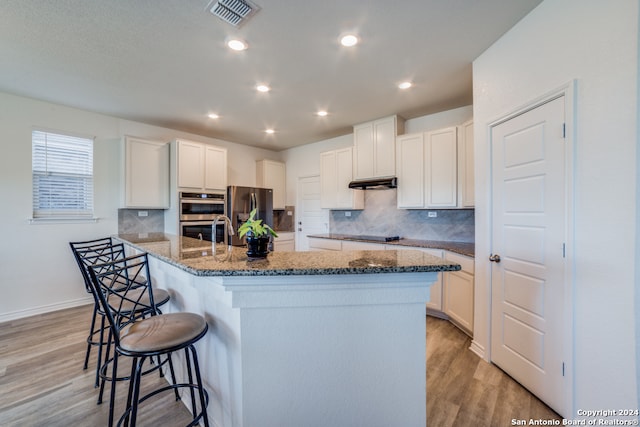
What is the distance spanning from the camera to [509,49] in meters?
2.03

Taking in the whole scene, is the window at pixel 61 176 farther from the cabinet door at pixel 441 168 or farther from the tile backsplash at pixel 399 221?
the cabinet door at pixel 441 168

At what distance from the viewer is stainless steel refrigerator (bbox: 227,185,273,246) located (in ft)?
14.9

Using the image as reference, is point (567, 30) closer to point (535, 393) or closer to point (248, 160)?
point (535, 393)

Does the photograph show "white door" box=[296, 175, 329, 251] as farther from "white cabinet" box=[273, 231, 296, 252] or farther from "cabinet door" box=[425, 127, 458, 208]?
A: "cabinet door" box=[425, 127, 458, 208]

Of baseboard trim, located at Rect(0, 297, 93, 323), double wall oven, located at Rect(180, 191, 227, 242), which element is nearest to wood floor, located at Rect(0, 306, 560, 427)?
baseboard trim, located at Rect(0, 297, 93, 323)

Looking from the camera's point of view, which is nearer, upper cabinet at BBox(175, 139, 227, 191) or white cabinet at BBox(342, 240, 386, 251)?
white cabinet at BBox(342, 240, 386, 251)

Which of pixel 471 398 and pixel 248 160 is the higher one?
pixel 248 160

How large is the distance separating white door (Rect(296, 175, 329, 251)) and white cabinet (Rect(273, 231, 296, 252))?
10cm

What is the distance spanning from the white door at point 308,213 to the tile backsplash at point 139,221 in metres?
2.44

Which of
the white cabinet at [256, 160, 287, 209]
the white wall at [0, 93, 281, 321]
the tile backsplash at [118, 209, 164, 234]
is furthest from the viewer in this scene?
the white cabinet at [256, 160, 287, 209]

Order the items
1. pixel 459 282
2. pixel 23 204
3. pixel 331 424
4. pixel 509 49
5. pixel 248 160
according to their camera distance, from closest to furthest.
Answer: pixel 331 424, pixel 509 49, pixel 459 282, pixel 23 204, pixel 248 160

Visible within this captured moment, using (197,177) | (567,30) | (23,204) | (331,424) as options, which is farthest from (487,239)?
(23,204)

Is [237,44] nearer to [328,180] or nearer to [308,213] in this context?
[328,180]

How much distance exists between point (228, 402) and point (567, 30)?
9.24ft
